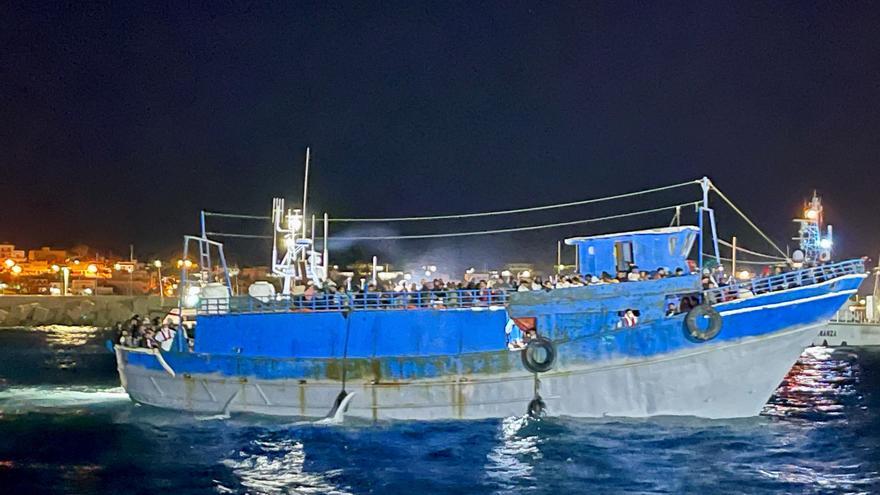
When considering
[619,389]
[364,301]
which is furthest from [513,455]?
[364,301]

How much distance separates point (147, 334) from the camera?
28.2 meters

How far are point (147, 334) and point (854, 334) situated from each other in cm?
5679

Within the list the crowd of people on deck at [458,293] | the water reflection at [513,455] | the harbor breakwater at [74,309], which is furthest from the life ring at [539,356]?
the harbor breakwater at [74,309]

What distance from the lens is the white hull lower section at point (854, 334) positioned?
66.5m

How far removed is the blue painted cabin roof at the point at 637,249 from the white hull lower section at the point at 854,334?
4762cm

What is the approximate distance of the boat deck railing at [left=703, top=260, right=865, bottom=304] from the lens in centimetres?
2225

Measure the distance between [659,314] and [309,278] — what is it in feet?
40.1

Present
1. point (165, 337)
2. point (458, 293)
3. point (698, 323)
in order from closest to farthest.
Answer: point (698, 323) → point (458, 293) → point (165, 337)

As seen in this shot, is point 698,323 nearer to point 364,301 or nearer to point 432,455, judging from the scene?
point 432,455

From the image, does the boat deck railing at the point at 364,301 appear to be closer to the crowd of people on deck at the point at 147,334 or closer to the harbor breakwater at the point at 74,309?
the crowd of people on deck at the point at 147,334

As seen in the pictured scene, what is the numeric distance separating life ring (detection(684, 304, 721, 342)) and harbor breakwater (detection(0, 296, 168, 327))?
87.0 meters

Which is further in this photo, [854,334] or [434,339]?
[854,334]

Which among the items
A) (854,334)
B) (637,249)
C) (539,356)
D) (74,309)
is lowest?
(854,334)

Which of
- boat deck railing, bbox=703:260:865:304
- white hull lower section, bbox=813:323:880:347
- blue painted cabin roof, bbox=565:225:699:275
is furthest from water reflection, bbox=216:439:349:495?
white hull lower section, bbox=813:323:880:347
